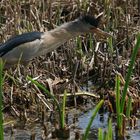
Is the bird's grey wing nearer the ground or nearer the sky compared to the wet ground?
nearer the sky

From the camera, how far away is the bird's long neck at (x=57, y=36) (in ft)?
23.7

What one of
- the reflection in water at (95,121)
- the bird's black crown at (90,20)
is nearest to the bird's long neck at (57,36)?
the bird's black crown at (90,20)

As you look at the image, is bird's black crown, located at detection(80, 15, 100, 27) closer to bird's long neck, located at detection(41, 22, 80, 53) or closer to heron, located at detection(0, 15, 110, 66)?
heron, located at detection(0, 15, 110, 66)

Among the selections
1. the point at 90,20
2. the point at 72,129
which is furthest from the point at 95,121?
the point at 90,20

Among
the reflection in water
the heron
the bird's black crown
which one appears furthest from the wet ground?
the bird's black crown

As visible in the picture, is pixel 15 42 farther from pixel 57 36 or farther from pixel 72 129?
pixel 72 129

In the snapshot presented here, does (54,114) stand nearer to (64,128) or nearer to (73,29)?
(64,128)

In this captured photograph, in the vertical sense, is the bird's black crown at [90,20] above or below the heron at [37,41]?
above

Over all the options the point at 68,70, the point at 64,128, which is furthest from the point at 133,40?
the point at 64,128

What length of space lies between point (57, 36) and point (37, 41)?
1.00 ft

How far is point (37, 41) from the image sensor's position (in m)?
7.16

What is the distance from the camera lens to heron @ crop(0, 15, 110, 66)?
7.05m

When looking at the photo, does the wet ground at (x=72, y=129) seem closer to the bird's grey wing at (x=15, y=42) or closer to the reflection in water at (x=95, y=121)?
the reflection in water at (x=95, y=121)

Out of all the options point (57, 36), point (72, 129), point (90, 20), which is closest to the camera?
point (72, 129)
